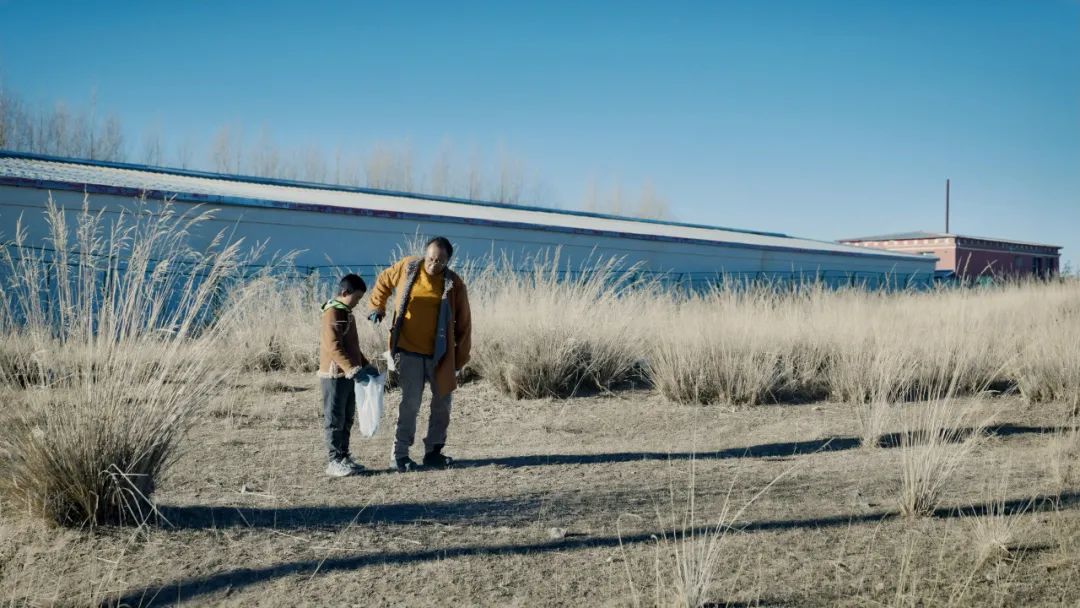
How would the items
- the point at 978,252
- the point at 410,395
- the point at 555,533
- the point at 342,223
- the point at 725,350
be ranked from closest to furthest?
the point at 555,533, the point at 410,395, the point at 725,350, the point at 342,223, the point at 978,252

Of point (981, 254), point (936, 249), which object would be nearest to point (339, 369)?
point (936, 249)

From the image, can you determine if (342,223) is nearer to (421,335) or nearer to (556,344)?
(556,344)

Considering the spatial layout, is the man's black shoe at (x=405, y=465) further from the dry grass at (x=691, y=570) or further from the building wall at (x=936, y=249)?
the building wall at (x=936, y=249)

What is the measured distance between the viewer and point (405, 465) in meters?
6.30

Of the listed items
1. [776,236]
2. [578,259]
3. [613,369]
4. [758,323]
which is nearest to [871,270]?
[776,236]

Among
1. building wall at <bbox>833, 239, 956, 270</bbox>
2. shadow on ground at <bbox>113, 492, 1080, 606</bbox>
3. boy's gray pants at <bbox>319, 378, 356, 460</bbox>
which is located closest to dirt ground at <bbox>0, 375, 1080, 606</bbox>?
shadow on ground at <bbox>113, 492, 1080, 606</bbox>

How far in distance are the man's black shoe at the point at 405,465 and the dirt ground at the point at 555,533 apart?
0.17 metres

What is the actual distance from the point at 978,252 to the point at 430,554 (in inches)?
1774

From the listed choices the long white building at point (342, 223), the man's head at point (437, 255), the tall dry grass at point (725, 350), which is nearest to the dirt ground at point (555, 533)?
the man's head at point (437, 255)

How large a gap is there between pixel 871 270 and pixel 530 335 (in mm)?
29405

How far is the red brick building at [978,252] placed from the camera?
41.9 meters

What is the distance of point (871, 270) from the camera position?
35625mm

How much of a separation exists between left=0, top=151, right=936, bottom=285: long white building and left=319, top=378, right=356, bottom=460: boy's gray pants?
7617 mm

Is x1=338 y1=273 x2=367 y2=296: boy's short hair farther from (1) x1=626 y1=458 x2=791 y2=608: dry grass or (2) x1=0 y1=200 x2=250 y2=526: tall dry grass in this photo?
(1) x1=626 y1=458 x2=791 y2=608: dry grass
